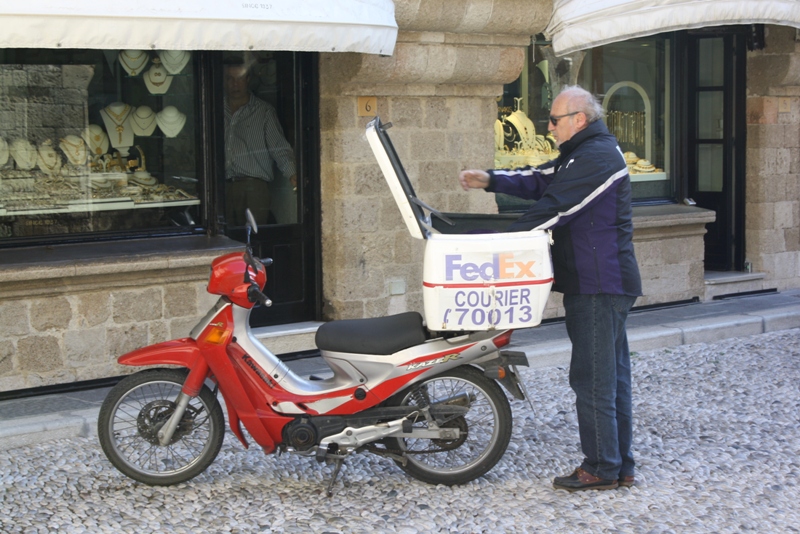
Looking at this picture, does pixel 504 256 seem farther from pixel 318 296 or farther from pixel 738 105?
pixel 738 105

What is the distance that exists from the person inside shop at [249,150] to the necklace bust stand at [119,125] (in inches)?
28.3

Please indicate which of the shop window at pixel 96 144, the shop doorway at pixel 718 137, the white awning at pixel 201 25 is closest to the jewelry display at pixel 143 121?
the shop window at pixel 96 144

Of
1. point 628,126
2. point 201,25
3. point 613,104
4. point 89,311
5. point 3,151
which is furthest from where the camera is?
point 628,126

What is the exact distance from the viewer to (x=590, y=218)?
4.86 metres

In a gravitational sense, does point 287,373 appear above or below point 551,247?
below

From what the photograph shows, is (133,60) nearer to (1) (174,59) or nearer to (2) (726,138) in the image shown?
(1) (174,59)

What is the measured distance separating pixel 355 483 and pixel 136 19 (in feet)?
9.18

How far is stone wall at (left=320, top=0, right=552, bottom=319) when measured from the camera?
7816 mm

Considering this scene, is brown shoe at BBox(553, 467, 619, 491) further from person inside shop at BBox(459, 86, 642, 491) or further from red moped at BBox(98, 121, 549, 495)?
red moped at BBox(98, 121, 549, 495)

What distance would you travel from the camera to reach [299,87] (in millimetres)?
8094

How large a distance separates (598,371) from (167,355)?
202 centimetres

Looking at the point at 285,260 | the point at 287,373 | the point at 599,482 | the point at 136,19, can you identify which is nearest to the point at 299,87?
the point at 285,260

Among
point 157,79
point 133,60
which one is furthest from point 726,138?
point 133,60

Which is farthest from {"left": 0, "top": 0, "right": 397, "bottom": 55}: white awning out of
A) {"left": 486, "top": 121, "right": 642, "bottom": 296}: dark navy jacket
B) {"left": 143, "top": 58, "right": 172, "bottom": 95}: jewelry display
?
{"left": 486, "top": 121, "right": 642, "bottom": 296}: dark navy jacket
